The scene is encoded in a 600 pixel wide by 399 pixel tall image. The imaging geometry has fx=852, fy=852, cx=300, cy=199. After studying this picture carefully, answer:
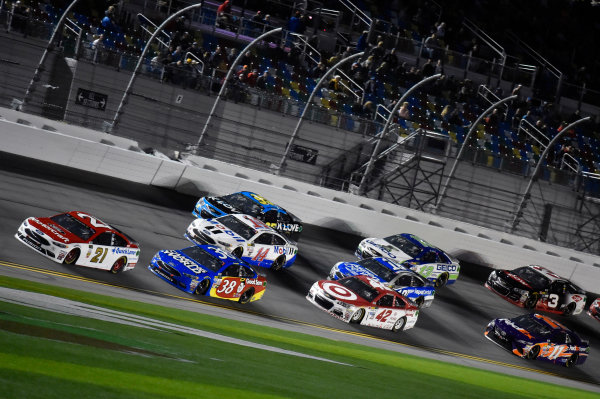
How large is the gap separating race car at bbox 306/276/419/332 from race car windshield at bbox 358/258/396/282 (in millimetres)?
1287

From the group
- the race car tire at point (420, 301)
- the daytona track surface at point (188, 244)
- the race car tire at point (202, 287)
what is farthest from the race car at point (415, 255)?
the race car tire at point (202, 287)

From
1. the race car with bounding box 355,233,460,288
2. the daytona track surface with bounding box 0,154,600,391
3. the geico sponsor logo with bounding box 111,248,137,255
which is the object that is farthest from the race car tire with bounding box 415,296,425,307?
the geico sponsor logo with bounding box 111,248,137,255

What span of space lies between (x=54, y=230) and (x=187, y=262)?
3.04 metres

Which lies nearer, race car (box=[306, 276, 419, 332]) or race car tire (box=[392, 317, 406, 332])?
race car (box=[306, 276, 419, 332])

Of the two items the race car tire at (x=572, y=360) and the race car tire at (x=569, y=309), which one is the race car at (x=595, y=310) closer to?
the race car tire at (x=569, y=309)

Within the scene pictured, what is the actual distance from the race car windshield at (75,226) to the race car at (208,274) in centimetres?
175

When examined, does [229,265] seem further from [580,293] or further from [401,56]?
[401,56]

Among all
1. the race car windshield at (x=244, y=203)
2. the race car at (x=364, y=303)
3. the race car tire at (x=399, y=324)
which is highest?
the race car windshield at (x=244, y=203)

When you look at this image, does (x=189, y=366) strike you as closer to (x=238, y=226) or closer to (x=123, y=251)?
(x=123, y=251)

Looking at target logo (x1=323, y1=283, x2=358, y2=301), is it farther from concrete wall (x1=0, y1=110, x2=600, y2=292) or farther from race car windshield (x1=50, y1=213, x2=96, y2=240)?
concrete wall (x1=0, y1=110, x2=600, y2=292)

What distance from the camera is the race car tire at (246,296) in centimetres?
1984

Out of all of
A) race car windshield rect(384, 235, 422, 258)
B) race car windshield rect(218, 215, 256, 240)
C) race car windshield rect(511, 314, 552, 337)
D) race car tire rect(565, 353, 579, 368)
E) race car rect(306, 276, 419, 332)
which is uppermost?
race car windshield rect(218, 215, 256, 240)

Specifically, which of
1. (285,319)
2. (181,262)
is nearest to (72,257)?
(181,262)

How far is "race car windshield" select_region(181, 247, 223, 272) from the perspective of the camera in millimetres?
19625
